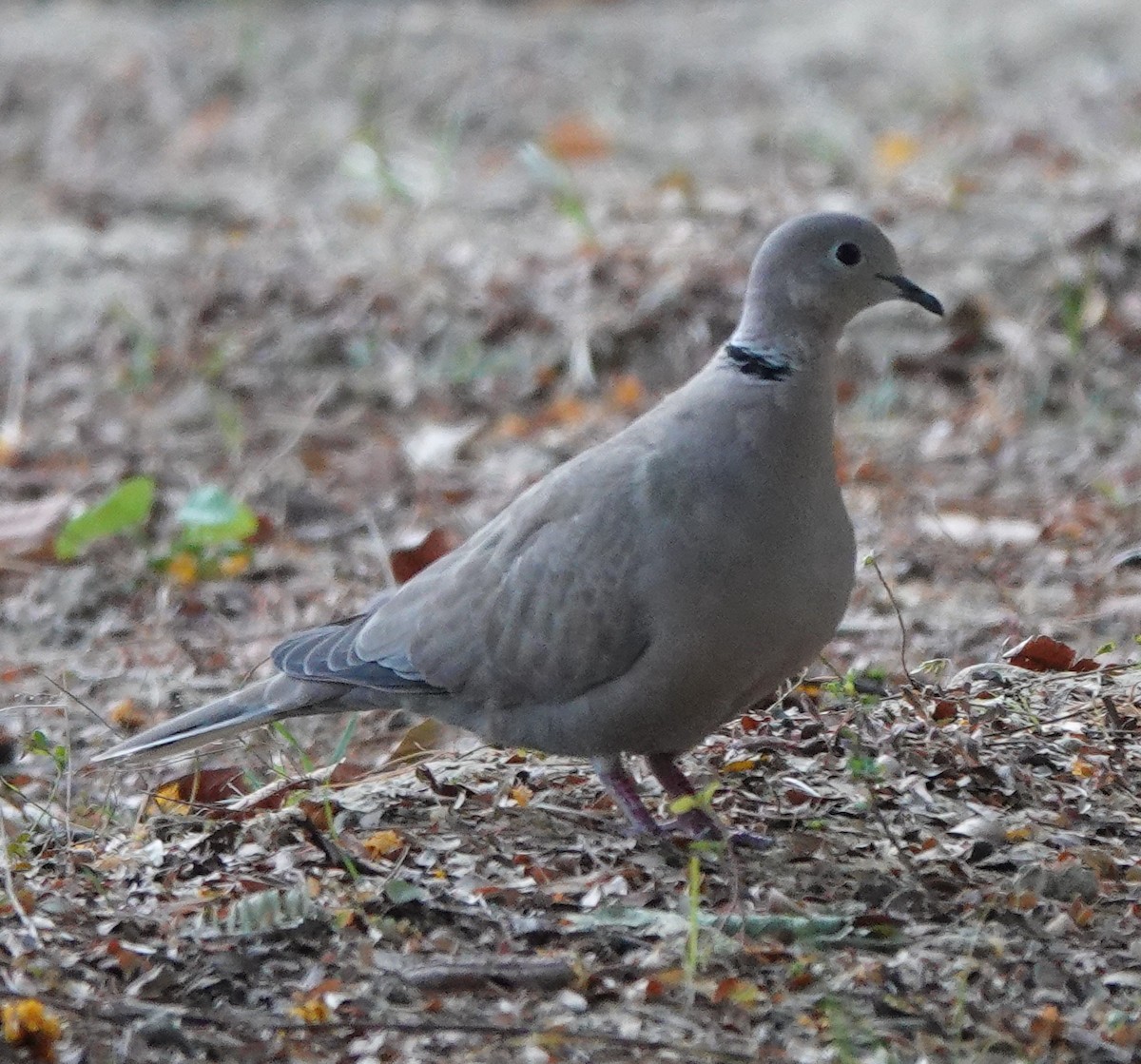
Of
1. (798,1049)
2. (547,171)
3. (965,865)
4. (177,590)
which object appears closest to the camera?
(798,1049)

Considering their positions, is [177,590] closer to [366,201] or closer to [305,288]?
[305,288]

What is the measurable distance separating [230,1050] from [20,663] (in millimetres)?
2541

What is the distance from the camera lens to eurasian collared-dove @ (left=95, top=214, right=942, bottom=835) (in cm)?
329

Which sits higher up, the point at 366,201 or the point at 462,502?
the point at 366,201

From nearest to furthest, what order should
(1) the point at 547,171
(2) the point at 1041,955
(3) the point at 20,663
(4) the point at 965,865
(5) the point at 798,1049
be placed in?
(5) the point at 798,1049 → (2) the point at 1041,955 → (4) the point at 965,865 → (3) the point at 20,663 → (1) the point at 547,171

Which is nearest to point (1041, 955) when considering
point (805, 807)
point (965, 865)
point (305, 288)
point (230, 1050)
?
point (965, 865)

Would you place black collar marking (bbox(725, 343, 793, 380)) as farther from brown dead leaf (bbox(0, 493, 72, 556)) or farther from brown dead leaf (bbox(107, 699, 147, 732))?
brown dead leaf (bbox(0, 493, 72, 556))

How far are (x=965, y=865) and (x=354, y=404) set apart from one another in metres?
4.18

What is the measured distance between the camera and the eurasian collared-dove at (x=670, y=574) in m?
3.29

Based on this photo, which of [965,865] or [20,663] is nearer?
[965,865]

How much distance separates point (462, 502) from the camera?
6.05 m

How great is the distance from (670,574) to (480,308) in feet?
13.5

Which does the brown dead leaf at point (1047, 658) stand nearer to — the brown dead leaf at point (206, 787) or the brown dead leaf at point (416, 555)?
the brown dead leaf at point (416, 555)

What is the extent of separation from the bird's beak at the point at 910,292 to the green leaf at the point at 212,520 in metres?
2.50
